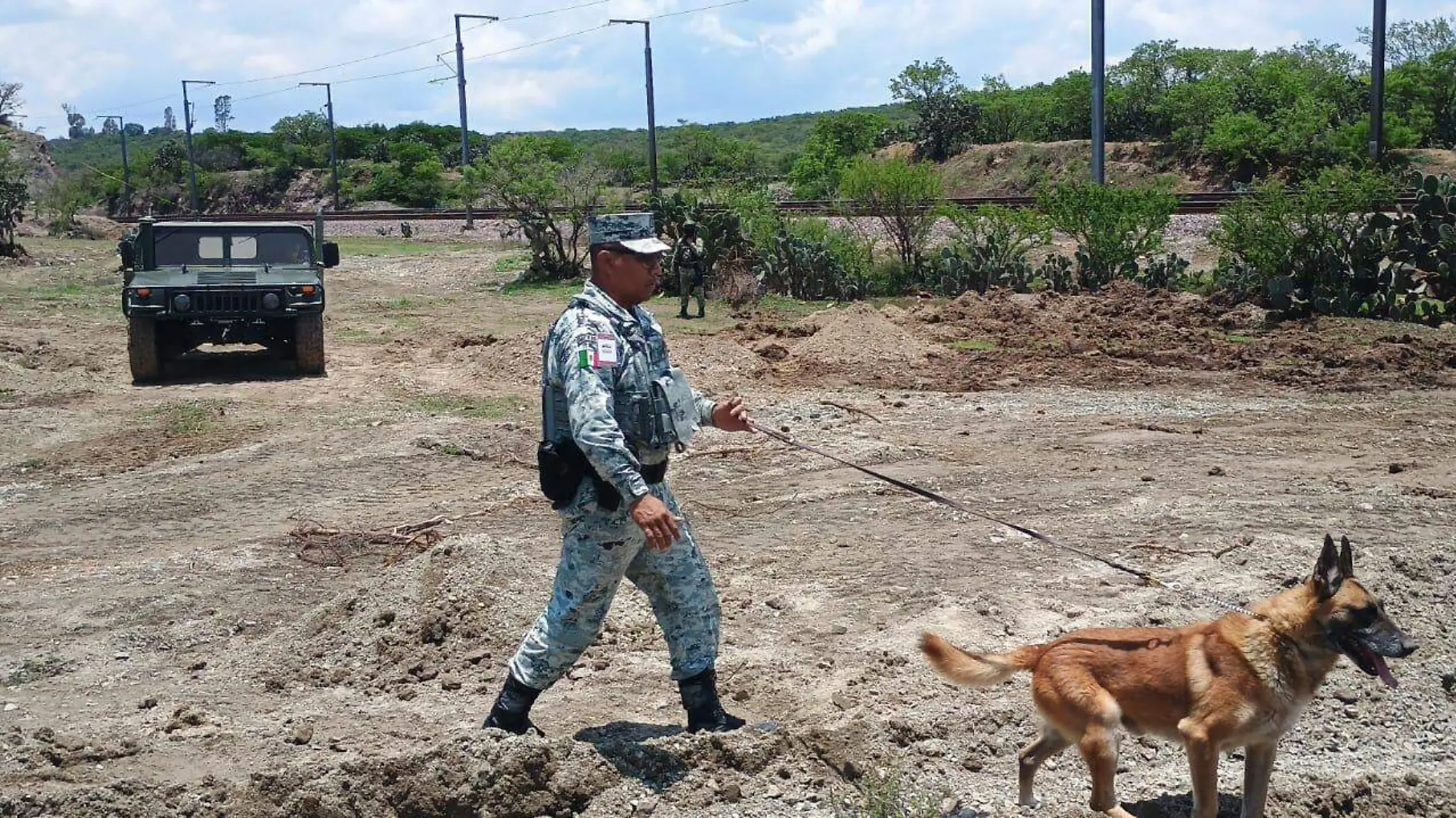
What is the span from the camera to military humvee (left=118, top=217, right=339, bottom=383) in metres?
14.0

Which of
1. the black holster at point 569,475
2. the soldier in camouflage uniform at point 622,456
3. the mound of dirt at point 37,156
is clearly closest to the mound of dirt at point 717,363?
the soldier in camouflage uniform at point 622,456

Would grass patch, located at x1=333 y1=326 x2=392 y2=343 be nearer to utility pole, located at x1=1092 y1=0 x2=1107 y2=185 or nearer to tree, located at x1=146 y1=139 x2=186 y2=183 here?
utility pole, located at x1=1092 y1=0 x2=1107 y2=185

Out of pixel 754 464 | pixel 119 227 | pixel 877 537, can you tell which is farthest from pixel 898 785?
pixel 119 227

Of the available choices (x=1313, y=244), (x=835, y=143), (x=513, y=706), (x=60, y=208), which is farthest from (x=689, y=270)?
(x=835, y=143)

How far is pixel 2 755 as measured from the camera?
4.72 metres

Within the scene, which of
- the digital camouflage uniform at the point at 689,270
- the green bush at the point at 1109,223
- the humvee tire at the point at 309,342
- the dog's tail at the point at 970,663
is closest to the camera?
the dog's tail at the point at 970,663

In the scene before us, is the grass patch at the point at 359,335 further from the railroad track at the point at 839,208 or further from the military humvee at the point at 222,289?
the military humvee at the point at 222,289

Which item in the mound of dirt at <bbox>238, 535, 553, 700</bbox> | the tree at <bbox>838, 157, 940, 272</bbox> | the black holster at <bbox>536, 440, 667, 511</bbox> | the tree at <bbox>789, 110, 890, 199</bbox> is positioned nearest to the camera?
the black holster at <bbox>536, 440, 667, 511</bbox>

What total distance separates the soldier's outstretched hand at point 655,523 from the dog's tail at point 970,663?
0.82m

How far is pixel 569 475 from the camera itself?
14.5ft

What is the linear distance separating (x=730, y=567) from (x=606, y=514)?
9.66 ft

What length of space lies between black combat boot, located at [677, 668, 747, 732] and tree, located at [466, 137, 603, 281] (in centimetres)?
2044

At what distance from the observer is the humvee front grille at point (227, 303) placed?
14.1 meters

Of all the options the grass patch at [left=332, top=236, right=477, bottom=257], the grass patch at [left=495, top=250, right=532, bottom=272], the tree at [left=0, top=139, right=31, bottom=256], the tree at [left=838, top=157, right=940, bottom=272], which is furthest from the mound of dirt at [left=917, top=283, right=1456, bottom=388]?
the tree at [left=0, top=139, right=31, bottom=256]
